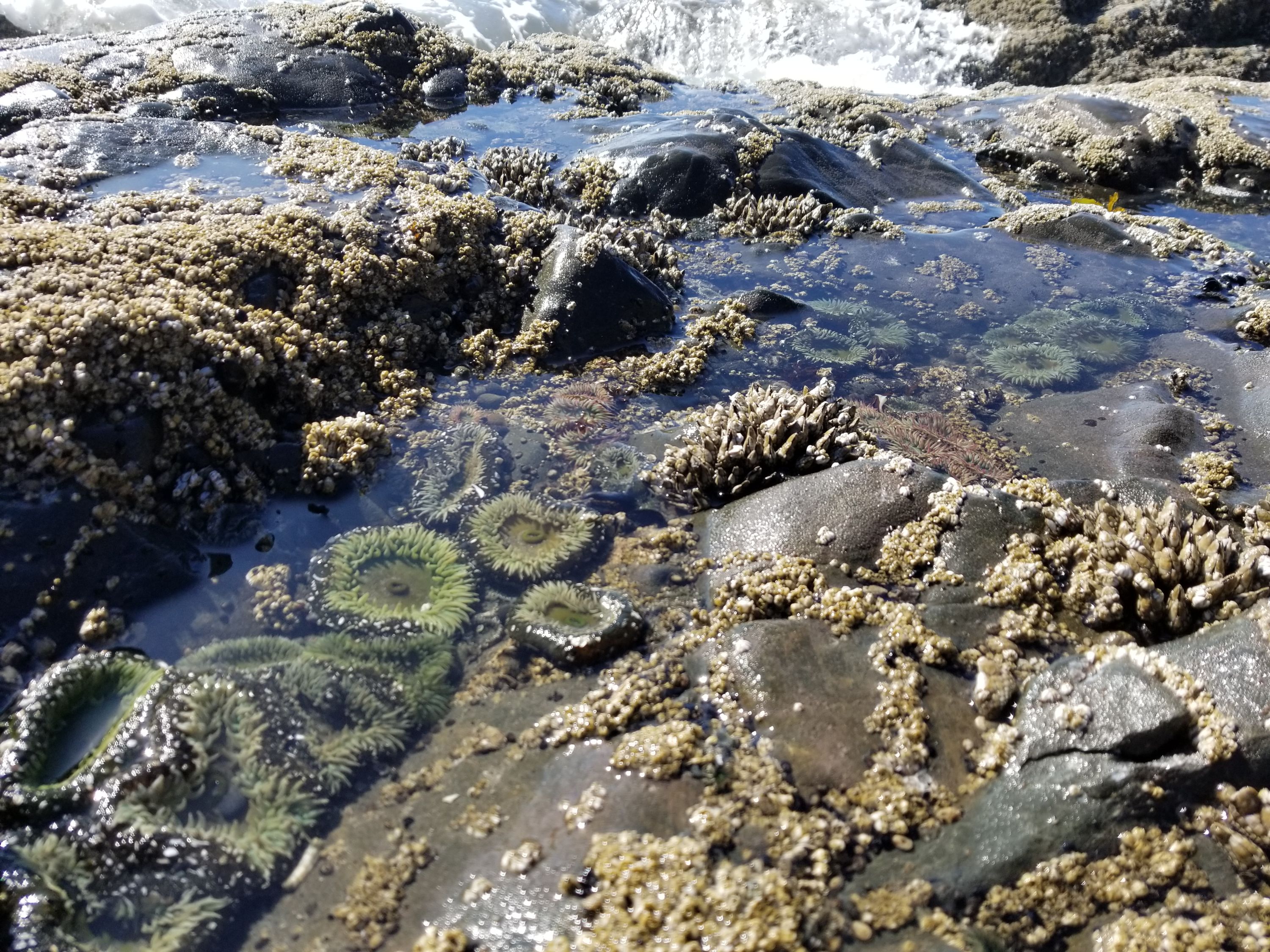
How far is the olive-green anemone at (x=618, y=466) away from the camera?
5.50 m

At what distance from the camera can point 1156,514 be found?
493cm

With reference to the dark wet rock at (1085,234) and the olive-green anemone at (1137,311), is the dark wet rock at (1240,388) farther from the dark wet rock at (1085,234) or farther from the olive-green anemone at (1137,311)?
the dark wet rock at (1085,234)

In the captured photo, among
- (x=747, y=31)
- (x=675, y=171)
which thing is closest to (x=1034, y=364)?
(x=675, y=171)

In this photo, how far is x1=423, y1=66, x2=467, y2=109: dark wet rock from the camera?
41.2ft

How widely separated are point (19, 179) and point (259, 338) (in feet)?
10.8

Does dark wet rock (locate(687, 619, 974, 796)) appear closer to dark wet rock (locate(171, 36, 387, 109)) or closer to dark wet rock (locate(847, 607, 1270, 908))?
dark wet rock (locate(847, 607, 1270, 908))

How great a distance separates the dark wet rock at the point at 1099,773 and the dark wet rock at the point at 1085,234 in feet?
23.3

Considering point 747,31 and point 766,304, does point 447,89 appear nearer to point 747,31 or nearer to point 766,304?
point 766,304

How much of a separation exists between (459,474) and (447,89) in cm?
966

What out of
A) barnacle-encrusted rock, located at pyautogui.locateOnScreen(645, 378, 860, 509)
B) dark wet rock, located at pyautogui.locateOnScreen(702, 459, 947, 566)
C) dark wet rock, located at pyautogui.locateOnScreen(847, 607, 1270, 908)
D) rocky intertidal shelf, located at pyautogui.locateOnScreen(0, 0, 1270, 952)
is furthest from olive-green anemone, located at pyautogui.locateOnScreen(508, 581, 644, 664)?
dark wet rock, located at pyautogui.locateOnScreen(847, 607, 1270, 908)

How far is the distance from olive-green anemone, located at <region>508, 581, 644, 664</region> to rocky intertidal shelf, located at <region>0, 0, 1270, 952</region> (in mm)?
26

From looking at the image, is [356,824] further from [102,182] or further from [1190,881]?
[102,182]

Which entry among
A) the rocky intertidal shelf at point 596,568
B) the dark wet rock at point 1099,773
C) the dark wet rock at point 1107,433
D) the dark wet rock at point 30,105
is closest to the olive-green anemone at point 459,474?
the rocky intertidal shelf at point 596,568

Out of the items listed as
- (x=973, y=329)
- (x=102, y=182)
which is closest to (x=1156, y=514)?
(x=973, y=329)
